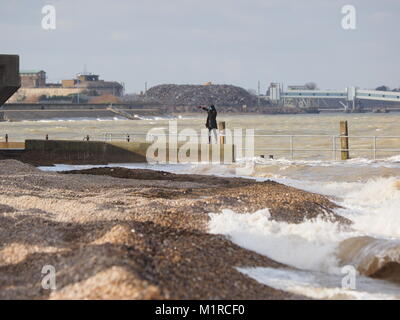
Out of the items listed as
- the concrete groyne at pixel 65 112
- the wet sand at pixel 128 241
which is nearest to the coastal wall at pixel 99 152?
the wet sand at pixel 128 241

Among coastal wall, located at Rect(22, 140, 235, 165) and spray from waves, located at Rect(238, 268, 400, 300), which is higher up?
coastal wall, located at Rect(22, 140, 235, 165)

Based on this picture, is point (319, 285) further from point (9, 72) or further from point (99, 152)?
point (99, 152)

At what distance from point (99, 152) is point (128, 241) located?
1879 cm

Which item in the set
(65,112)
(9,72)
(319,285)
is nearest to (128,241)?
(319,285)

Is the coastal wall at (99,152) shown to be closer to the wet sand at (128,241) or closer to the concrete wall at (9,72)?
the concrete wall at (9,72)

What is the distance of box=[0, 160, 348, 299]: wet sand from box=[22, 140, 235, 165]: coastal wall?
33.4 ft

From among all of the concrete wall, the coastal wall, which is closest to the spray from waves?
the concrete wall

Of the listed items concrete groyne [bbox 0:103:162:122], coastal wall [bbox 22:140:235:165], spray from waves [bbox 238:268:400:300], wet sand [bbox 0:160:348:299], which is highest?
concrete groyne [bbox 0:103:162:122]

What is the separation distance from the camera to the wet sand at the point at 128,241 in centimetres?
806

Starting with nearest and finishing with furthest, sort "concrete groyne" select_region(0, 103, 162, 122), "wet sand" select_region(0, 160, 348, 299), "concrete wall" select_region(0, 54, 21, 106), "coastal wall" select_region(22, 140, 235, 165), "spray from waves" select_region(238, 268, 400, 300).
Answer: "wet sand" select_region(0, 160, 348, 299)
"spray from waves" select_region(238, 268, 400, 300)
"concrete wall" select_region(0, 54, 21, 106)
"coastal wall" select_region(22, 140, 235, 165)
"concrete groyne" select_region(0, 103, 162, 122)

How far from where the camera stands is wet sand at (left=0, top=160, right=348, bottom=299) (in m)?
8.06

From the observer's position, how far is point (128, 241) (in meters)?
9.48

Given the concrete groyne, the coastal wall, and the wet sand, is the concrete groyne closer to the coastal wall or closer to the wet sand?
the coastal wall
